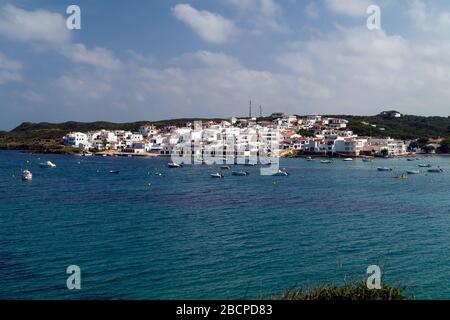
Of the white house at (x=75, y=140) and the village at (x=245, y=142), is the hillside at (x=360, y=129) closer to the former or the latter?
the white house at (x=75, y=140)

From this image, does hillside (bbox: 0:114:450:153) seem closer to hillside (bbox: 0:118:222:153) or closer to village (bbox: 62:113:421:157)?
hillside (bbox: 0:118:222:153)

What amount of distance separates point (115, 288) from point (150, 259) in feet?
9.62

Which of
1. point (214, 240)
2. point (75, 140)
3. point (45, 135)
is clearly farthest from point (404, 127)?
point (214, 240)

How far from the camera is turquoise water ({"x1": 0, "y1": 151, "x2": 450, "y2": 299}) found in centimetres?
1395

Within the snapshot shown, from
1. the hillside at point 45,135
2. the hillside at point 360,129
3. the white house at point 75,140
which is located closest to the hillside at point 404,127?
the hillside at point 360,129

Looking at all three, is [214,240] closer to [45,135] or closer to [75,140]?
[75,140]

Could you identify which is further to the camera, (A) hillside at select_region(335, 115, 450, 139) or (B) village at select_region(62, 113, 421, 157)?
(A) hillside at select_region(335, 115, 450, 139)

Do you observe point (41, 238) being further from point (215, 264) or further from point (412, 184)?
point (412, 184)

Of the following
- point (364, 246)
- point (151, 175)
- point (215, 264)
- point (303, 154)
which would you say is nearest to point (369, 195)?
point (364, 246)

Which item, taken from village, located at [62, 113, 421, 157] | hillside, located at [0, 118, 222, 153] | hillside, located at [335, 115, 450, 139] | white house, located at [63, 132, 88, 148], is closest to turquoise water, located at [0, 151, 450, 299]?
village, located at [62, 113, 421, 157]

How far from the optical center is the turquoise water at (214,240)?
45.8ft

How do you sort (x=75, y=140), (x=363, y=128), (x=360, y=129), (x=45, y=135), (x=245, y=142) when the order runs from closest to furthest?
(x=245, y=142) < (x=75, y=140) < (x=360, y=129) < (x=363, y=128) < (x=45, y=135)

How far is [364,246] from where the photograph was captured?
18.3 m

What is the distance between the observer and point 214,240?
19219 millimetres
